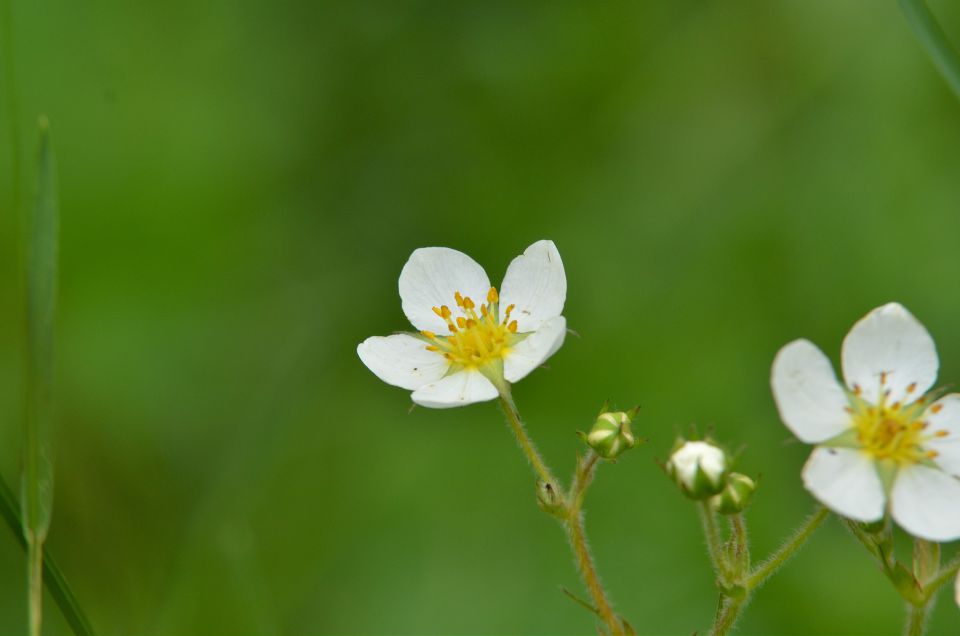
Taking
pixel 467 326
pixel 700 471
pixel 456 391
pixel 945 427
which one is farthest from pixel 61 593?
pixel 945 427

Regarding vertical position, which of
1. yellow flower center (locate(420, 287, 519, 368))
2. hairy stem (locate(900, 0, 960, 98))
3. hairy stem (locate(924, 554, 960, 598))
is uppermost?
hairy stem (locate(900, 0, 960, 98))

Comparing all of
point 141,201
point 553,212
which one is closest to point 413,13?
point 553,212

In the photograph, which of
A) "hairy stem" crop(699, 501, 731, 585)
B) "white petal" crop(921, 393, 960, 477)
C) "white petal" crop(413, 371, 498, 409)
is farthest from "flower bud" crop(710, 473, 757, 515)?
"white petal" crop(413, 371, 498, 409)

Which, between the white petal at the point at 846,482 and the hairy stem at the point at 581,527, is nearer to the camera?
the white petal at the point at 846,482

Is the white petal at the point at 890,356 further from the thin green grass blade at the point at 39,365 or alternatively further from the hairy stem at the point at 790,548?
the thin green grass blade at the point at 39,365

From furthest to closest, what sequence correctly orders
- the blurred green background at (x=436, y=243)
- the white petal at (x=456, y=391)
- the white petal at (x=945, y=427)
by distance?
the blurred green background at (x=436, y=243) < the white petal at (x=456, y=391) < the white petal at (x=945, y=427)

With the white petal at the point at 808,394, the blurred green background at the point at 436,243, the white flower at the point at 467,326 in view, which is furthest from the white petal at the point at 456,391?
the blurred green background at the point at 436,243

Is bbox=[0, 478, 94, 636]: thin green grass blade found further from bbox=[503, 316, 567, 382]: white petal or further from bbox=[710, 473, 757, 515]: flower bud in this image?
bbox=[710, 473, 757, 515]: flower bud
